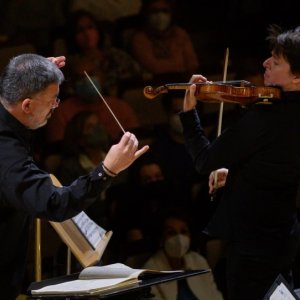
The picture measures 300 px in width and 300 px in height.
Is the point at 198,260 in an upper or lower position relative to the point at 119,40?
lower

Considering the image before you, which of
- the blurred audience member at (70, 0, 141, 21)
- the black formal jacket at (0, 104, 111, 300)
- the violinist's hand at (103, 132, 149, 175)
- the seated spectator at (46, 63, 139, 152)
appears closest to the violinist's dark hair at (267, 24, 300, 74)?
the violinist's hand at (103, 132, 149, 175)

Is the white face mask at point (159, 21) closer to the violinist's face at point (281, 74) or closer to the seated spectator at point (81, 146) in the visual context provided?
the seated spectator at point (81, 146)

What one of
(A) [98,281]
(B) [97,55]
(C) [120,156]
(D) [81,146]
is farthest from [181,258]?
(C) [120,156]

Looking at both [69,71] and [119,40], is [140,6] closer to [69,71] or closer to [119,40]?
[119,40]

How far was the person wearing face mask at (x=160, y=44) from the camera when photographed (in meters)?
4.22

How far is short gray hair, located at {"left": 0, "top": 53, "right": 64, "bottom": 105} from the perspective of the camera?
87.2 inches

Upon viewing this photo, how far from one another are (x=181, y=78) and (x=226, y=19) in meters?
0.50

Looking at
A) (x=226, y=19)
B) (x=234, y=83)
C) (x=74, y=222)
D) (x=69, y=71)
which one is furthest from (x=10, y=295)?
(x=226, y=19)

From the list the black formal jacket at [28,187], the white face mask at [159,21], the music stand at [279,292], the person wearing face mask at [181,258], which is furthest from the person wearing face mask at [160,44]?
the music stand at [279,292]

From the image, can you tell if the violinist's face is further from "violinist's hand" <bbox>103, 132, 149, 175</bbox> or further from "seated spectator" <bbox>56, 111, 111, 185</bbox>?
"seated spectator" <bbox>56, 111, 111, 185</bbox>

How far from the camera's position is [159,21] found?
427 centimetres

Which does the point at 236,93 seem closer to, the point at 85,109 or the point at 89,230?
the point at 89,230

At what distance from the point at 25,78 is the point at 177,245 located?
80.6 inches

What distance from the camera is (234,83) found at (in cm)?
275
